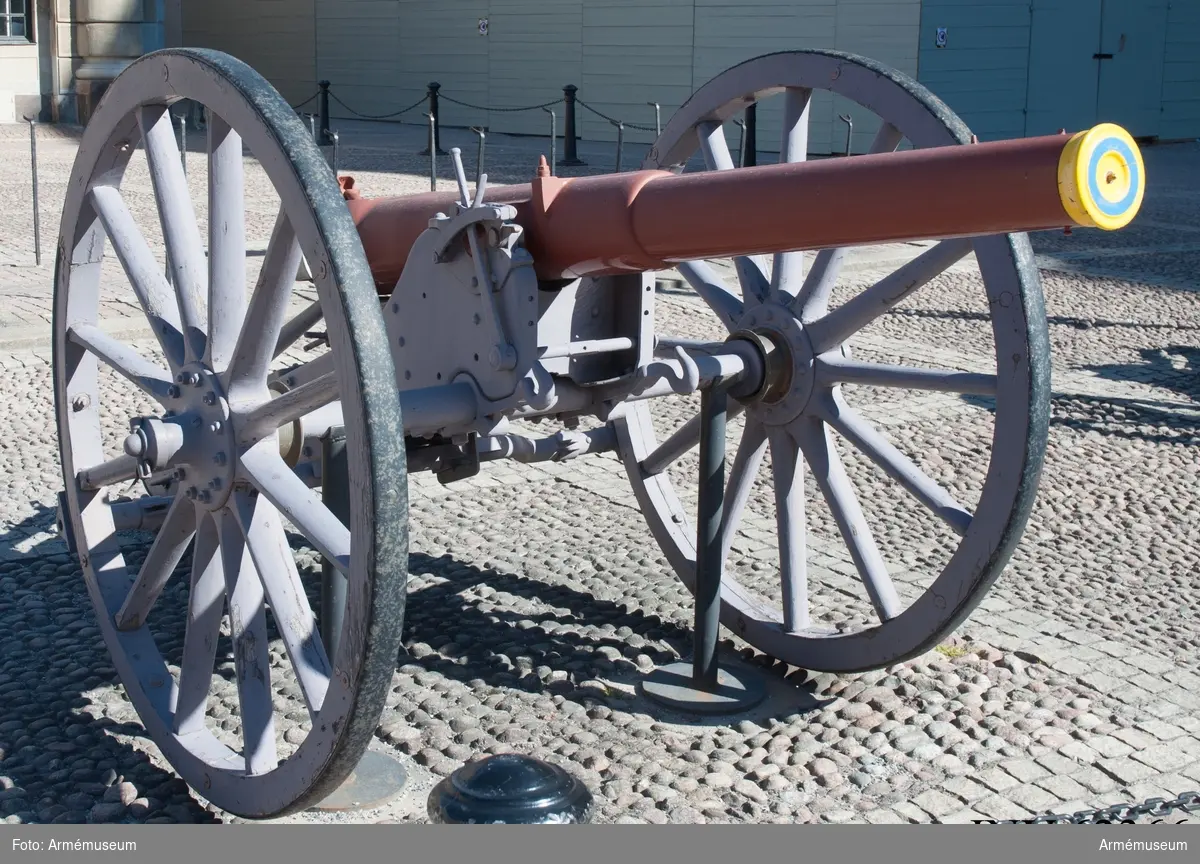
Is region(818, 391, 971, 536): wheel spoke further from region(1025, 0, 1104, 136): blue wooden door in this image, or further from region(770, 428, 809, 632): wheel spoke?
region(1025, 0, 1104, 136): blue wooden door

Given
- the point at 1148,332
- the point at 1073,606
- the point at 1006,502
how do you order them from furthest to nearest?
the point at 1148,332 < the point at 1073,606 < the point at 1006,502

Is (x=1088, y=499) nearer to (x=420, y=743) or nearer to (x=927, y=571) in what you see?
(x=927, y=571)

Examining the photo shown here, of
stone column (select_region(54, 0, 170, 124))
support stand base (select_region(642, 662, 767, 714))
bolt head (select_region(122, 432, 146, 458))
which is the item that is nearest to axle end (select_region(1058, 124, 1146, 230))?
support stand base (select_region(642, 662, 767, 714))

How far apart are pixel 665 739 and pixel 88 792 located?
1.29m

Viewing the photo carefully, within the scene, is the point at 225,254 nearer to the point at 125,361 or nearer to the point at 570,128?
the point at 125,361

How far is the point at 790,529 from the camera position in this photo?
160 inches

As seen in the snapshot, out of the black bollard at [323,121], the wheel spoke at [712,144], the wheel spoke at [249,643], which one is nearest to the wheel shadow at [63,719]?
the wheel spoke at [249,643]

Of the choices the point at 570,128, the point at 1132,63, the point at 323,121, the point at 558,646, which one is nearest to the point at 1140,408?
the point at 558,646

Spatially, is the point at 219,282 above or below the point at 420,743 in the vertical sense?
above

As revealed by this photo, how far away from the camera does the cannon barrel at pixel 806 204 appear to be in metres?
2.50

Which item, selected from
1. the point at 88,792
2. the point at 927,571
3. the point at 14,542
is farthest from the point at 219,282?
the point at 927,571

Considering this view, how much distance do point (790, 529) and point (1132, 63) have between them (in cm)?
1826

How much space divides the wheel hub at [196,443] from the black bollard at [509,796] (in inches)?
36.2

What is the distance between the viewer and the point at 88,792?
331 centimetres
